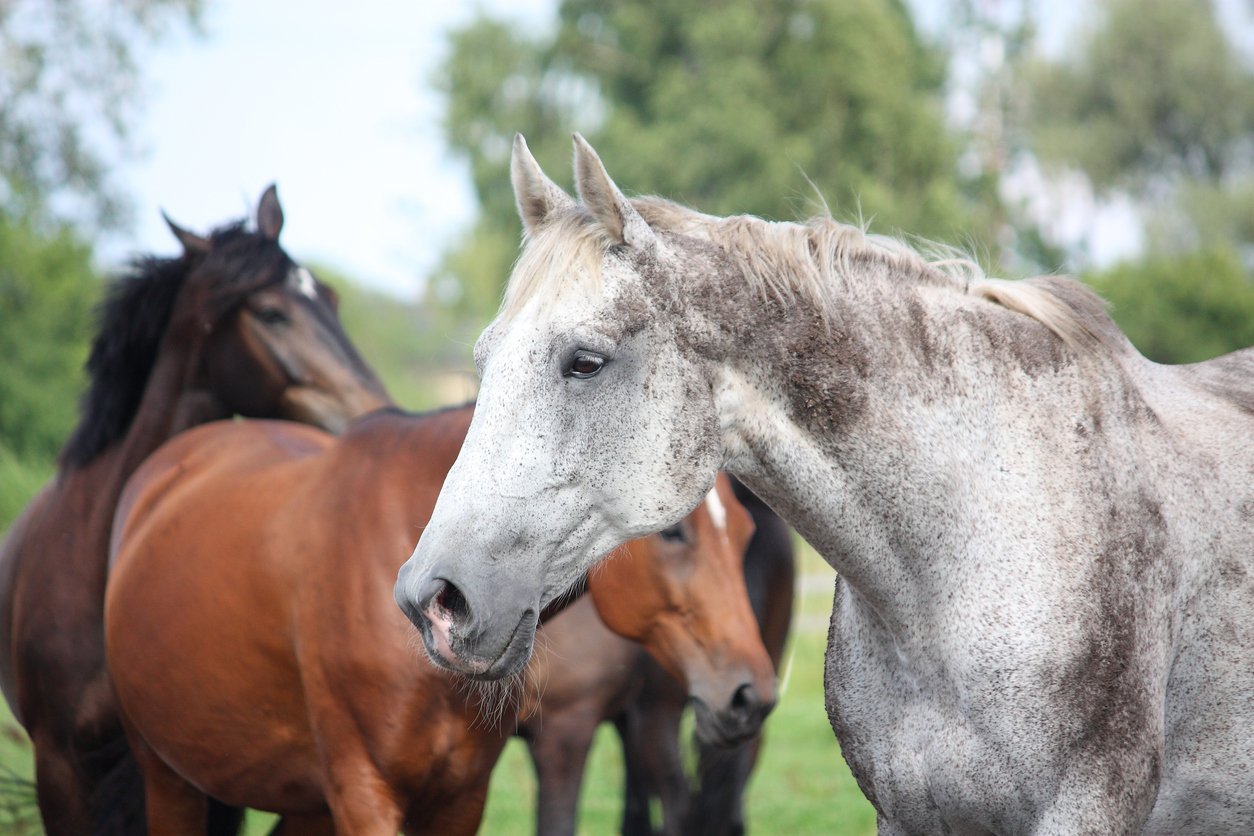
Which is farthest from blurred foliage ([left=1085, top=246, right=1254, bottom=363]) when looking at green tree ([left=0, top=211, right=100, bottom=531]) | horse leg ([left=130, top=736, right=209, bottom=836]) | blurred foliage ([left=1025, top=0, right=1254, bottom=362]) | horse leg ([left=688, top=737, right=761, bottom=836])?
horse leg ([left=130, top=736, right=209, bottom=836])

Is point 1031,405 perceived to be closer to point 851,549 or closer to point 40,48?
point 851,549

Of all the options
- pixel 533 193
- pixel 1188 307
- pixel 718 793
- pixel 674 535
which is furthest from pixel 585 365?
pixel 1188 307

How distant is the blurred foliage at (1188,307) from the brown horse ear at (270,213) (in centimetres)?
1719

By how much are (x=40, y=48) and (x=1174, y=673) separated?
73.7 ft

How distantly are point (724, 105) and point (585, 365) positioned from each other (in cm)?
2520

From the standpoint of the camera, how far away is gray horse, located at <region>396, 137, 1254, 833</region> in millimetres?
2141

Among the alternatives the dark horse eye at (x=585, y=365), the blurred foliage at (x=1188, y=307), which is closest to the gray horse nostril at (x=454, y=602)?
the dark horse eye at (x=585, y=365)

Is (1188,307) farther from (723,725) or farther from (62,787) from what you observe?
(62,787)

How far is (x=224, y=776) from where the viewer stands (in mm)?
3389

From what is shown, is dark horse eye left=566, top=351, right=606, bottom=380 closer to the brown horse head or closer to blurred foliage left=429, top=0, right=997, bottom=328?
the brown horse head

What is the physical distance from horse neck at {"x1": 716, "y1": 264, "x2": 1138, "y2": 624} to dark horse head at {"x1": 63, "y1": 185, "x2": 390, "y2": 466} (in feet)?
8.03

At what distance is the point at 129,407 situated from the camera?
466 centimetres

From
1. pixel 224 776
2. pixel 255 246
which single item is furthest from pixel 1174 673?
pixel 255 246

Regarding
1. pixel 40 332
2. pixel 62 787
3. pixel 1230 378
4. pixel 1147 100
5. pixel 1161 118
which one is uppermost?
pixel 1147 100
